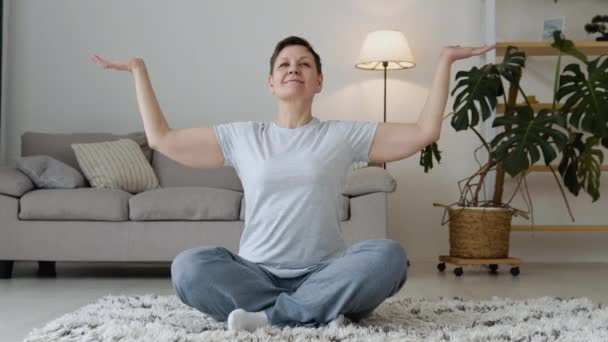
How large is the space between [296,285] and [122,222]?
6.82 ft

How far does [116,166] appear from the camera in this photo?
4523mm

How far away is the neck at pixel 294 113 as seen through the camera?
2258 mm

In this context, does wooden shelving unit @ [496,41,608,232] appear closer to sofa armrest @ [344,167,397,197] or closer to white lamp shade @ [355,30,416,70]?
white lamp shade @ [355,30,416,70]

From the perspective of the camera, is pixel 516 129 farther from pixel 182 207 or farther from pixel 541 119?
pixel 182 207

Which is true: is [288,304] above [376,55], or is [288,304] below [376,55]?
below

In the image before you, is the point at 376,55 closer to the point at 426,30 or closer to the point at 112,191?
the point at 426,30

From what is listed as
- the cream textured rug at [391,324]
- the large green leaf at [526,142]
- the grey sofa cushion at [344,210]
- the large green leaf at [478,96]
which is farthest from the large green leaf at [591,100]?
the cream textured rug at [391,324]

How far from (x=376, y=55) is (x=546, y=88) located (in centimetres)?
124

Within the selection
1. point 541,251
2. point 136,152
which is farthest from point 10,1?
point 541,251

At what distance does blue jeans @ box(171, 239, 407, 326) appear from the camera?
6.88 ft

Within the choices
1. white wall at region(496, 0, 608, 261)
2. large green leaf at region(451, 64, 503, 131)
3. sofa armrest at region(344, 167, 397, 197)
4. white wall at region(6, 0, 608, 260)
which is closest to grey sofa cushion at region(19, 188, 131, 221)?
sofa armrest at region(344, 167, 397, 197)

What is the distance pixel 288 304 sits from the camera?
84.0 inches

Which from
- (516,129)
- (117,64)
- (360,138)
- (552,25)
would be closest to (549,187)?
(552,25)

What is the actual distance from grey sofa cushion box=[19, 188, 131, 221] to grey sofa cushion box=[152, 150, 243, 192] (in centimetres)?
71
